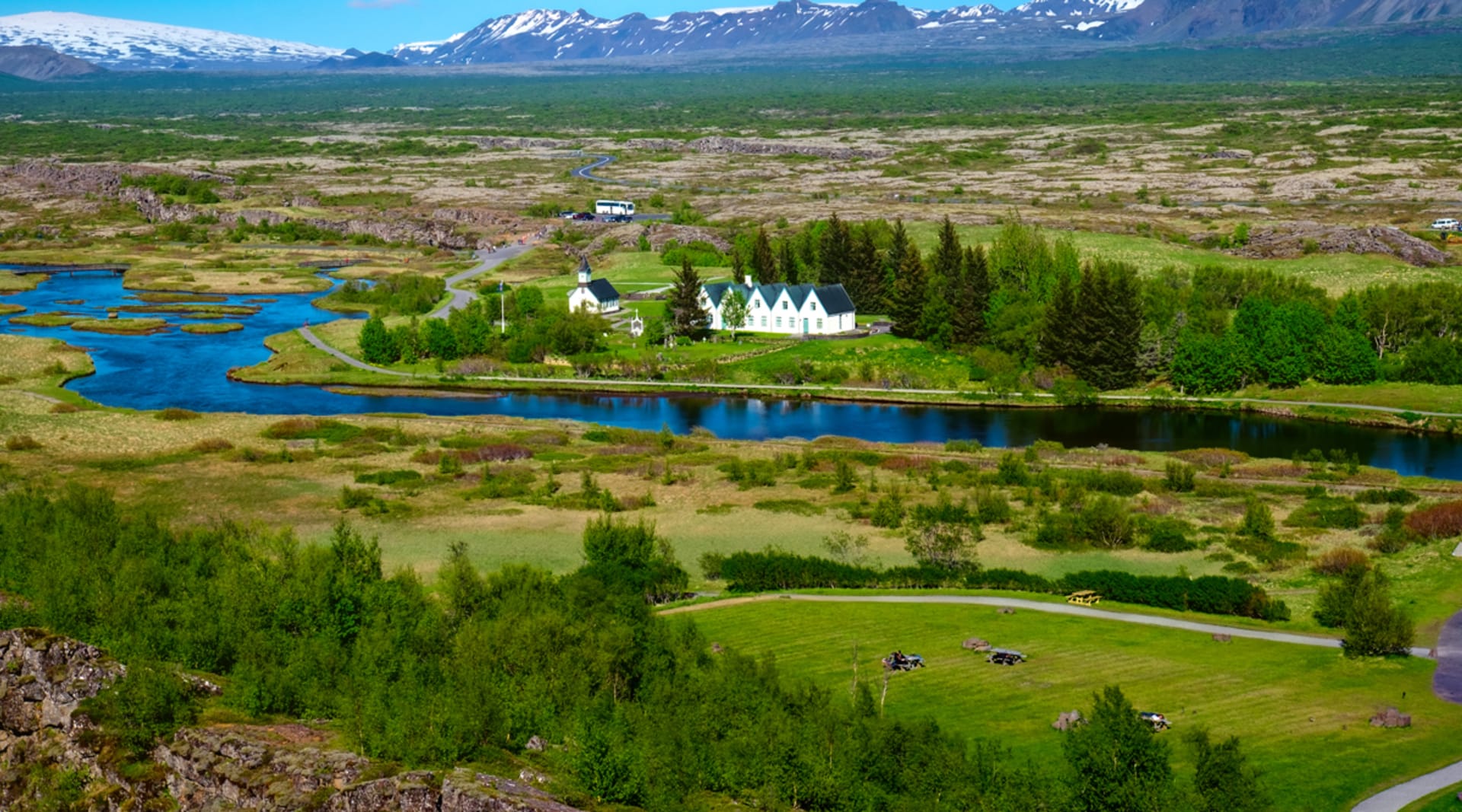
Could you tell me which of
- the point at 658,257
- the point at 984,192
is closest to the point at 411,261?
the point at 658,257

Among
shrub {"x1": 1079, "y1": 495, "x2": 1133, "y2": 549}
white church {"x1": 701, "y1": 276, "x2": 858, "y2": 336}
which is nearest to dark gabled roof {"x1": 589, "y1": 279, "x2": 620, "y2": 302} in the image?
white church {"x1": 701, "y1": 276, "x2": 858, "y2": 336}

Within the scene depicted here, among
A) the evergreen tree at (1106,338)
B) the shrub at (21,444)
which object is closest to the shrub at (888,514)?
the evergreen tree at (1106,338)

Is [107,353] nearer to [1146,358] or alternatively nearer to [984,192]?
[1146,358]

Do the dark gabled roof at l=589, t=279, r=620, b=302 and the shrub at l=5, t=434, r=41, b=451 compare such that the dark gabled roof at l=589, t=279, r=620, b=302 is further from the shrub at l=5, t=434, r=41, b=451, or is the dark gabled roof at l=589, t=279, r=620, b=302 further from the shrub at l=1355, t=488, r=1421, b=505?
the shrub at l=1355, t=488, r=1421, b=505

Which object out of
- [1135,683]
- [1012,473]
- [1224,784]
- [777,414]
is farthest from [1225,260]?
[1224,784]

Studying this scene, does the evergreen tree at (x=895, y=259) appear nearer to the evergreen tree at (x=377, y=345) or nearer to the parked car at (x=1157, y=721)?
the evergreen tree at (x=377, y=345)
